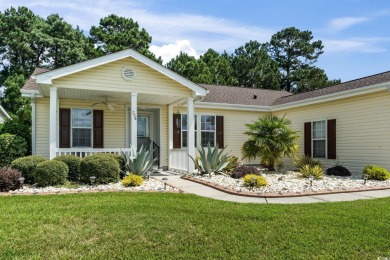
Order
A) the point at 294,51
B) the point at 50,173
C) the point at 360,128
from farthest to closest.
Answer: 1. the point at 294,51
2. the point at 360,128
3. the point at 50,173

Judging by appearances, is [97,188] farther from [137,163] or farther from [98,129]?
[98,129]

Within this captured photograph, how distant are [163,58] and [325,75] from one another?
69.4ft

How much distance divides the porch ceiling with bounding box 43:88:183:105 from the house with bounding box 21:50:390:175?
1.3 inches

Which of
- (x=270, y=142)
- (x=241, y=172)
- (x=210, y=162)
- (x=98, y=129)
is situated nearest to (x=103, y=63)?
(x=98, y=129)

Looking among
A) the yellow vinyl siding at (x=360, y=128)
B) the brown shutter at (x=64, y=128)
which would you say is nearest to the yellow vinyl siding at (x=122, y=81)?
the brown shutter at (x=64, y=128)

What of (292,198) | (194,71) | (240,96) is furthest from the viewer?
(194,71)

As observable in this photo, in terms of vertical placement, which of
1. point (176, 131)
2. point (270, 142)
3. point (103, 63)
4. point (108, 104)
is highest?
point (103, 63)

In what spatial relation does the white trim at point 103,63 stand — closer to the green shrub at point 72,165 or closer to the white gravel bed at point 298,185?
the green shrub at point 72,165

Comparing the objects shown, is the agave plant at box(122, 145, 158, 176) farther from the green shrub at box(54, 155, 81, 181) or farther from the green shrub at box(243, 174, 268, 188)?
the green shrub at box(243, 174, 268, 188)

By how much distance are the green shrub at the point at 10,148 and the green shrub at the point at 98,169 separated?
377 cm

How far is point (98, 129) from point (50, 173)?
420cm

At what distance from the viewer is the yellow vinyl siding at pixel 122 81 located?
952 cm

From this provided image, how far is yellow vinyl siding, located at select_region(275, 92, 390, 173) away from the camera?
1024 cm

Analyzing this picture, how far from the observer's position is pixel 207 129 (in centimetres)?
1395
